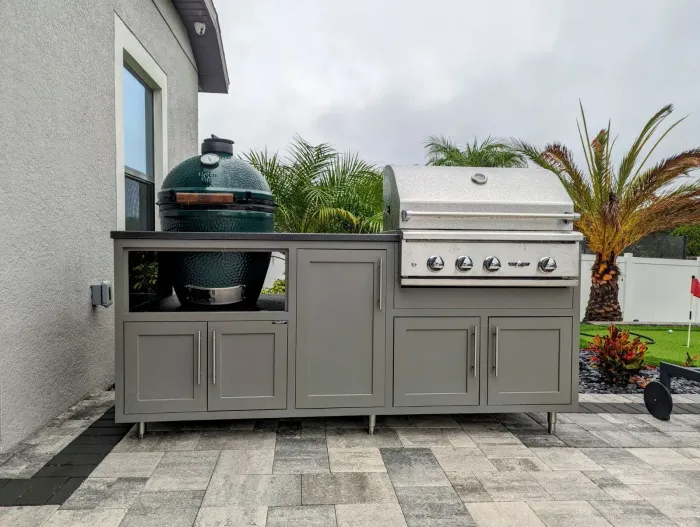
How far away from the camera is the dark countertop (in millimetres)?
3152

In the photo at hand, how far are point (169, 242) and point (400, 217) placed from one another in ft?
4.33

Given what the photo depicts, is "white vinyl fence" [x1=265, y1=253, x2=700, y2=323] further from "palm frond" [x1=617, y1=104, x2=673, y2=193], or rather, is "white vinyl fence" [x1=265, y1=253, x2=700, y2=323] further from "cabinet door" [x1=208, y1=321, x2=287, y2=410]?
"cabinet door" [x1=208, y1=321, x2=287, y2=410]

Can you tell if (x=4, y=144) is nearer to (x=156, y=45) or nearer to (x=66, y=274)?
(x=66, y=274)

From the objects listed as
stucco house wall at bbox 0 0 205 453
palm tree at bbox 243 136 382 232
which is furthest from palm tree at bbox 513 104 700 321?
stucco house wall at bbox 0 0 205 453

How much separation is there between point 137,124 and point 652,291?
32.9 ft

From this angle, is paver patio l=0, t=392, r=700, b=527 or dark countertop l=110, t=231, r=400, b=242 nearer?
paver patio l=0, t=392, r=700, b=527

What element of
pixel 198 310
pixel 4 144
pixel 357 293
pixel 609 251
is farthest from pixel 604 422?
pixel 609 251

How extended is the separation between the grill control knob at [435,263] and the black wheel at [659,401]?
190 centimetres

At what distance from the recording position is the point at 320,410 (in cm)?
336

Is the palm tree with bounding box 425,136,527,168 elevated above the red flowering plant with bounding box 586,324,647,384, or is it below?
above

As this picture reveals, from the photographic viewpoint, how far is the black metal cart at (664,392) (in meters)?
3.82

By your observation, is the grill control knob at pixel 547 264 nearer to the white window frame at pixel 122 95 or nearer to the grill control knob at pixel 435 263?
the grill control knob at pixel 435 263

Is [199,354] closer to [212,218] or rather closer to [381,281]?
[212,218]

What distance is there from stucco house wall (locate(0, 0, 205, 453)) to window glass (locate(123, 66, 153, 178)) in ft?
1.88
